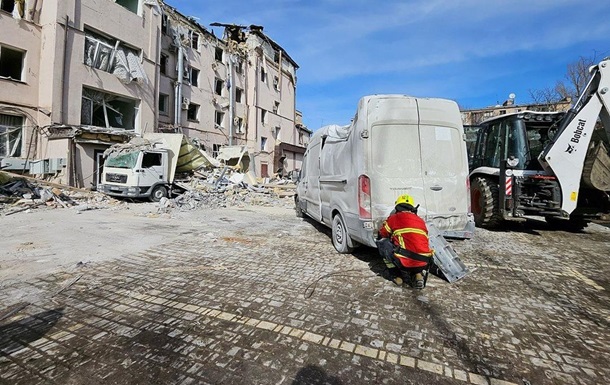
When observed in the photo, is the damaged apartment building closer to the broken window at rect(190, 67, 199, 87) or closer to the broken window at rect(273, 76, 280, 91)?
the broken window at rect(190, 67, 199, 87)

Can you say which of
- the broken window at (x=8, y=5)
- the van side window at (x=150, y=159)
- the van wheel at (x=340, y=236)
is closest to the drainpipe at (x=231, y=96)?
the van side window at (x=150, y=159)

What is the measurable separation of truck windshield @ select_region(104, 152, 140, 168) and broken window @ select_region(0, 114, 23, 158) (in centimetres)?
504

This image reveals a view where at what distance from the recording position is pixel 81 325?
2914 millimetres

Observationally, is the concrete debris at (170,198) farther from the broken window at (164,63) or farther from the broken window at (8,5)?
the broken window at (164,63)

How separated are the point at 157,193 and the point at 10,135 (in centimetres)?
781

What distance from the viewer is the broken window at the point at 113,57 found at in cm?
1650

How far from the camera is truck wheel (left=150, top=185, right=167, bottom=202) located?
14.0m

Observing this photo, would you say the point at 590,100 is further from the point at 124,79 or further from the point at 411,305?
the point at 124,79

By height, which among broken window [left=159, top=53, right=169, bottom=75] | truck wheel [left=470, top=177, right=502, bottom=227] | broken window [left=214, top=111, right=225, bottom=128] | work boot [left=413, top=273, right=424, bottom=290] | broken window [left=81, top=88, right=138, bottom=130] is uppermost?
broken window [left=159, top=53, right=169, bottom=75]

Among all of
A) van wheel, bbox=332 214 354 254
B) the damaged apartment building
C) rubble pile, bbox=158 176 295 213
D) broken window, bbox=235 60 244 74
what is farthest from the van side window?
broken window, bbox=235 60 244 74

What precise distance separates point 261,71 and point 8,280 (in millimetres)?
29845

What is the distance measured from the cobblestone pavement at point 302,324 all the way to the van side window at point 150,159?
10037mm

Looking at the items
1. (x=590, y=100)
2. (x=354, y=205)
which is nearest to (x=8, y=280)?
(x=354, y=205)

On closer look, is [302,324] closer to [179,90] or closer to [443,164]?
[443,164]
